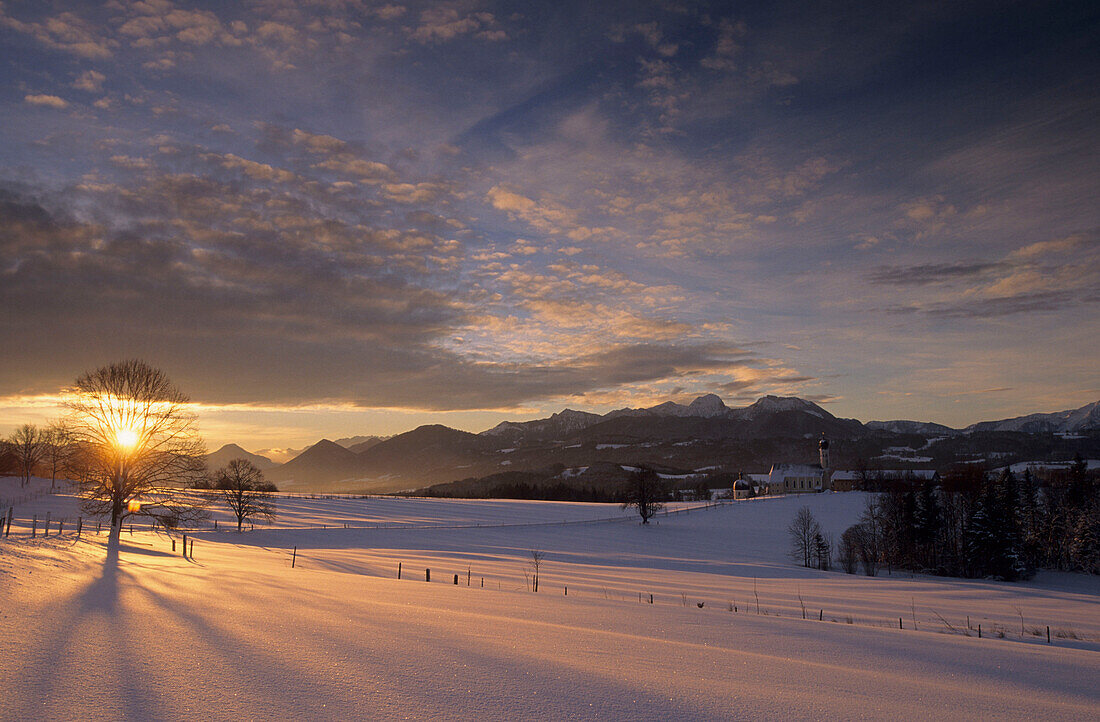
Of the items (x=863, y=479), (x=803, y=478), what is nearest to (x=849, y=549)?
(x=863, y=479)

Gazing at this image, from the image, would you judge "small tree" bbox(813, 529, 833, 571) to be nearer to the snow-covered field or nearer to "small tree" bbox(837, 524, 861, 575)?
"small tree" bbox(837, 524, 861, 575)

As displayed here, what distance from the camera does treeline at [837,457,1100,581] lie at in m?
75.6

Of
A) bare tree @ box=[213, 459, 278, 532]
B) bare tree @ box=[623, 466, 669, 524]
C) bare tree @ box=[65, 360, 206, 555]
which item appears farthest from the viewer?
bare tree @ box=[623, 466, 669, 524]

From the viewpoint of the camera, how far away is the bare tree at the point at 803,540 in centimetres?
7188

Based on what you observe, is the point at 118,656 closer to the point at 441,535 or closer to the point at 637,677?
the point at 637,677

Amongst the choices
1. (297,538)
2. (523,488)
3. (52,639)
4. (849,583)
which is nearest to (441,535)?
(297,538)

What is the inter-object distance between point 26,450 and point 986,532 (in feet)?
450

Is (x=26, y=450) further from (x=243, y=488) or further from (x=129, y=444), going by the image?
(x=129, y=444)

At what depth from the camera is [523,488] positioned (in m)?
169

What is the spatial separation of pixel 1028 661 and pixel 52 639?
1835cm

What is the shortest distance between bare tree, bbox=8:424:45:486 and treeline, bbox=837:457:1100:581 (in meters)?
117

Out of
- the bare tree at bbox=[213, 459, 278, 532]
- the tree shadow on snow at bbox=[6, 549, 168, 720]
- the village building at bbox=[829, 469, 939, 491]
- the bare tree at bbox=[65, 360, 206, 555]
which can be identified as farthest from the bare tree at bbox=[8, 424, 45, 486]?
the village building at bbox=[829, 469, 939, 491]

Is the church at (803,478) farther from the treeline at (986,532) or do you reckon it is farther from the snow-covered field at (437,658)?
the snow-covered field at (437,658)

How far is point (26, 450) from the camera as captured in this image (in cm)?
9250
